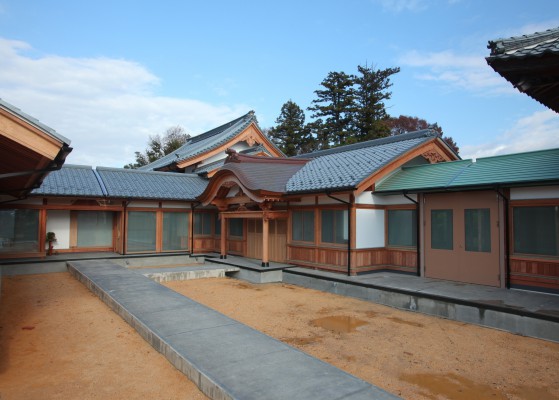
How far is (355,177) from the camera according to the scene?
10.6 meters

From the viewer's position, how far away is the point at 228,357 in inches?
184

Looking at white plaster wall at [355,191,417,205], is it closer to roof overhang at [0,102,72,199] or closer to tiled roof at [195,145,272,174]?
roof overhang at [0,102,72,199]

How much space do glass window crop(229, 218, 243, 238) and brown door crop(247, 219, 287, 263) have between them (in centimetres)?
63

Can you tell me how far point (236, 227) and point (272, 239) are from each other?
265cm

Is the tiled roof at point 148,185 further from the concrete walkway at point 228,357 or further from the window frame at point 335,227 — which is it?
the concrete walkway at point 228,357

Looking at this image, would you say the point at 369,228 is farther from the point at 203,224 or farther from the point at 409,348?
the point at 203,224

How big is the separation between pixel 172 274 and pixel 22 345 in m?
6.16

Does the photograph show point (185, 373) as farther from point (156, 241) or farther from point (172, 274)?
point (156, 241)

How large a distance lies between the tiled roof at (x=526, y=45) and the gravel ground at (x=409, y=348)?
380cm

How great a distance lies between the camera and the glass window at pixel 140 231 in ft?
48.7

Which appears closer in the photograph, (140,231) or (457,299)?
(457,299)

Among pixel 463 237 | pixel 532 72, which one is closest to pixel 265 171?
pixel 463 237

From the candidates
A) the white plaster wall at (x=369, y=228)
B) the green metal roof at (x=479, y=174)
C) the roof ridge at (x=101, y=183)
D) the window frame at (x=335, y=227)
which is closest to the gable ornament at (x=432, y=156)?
the green metal roof at (x=479, y=174)

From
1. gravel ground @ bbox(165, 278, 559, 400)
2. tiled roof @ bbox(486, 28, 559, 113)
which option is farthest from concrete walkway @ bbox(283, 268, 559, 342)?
tiled roof @ bbox(486, 28, 559, 113)
